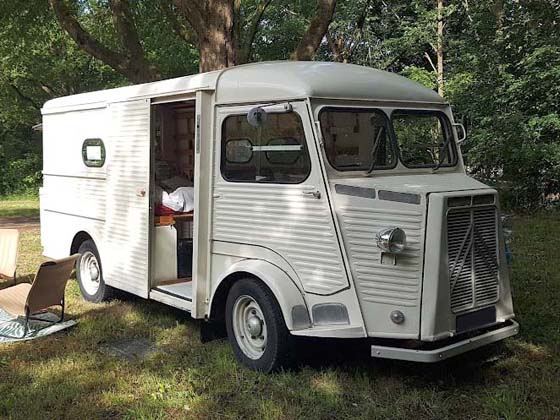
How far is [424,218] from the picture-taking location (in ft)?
14.1

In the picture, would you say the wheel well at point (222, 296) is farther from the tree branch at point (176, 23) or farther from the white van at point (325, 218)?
the tree branch at point (176, 23)

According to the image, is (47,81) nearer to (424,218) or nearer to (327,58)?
(327,58)

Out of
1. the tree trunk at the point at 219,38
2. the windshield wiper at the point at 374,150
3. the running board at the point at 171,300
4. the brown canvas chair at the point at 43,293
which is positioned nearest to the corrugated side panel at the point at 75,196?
the brown canvas chair at the point at 43,293

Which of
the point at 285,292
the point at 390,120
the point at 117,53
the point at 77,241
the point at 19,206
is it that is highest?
the point at 117,53

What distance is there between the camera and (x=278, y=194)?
4.99 m

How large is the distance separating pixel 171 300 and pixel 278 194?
172 cm

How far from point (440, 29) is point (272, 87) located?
15.8 meters

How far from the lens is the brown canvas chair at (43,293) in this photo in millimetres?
5805

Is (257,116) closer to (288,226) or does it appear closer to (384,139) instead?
(288,226)

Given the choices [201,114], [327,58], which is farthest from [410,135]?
[327,58]

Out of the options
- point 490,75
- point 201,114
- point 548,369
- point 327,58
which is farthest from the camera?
point 327,58

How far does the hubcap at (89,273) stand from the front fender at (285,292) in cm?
303

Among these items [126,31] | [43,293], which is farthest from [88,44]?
[43,293]

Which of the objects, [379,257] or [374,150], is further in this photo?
[374,150]
